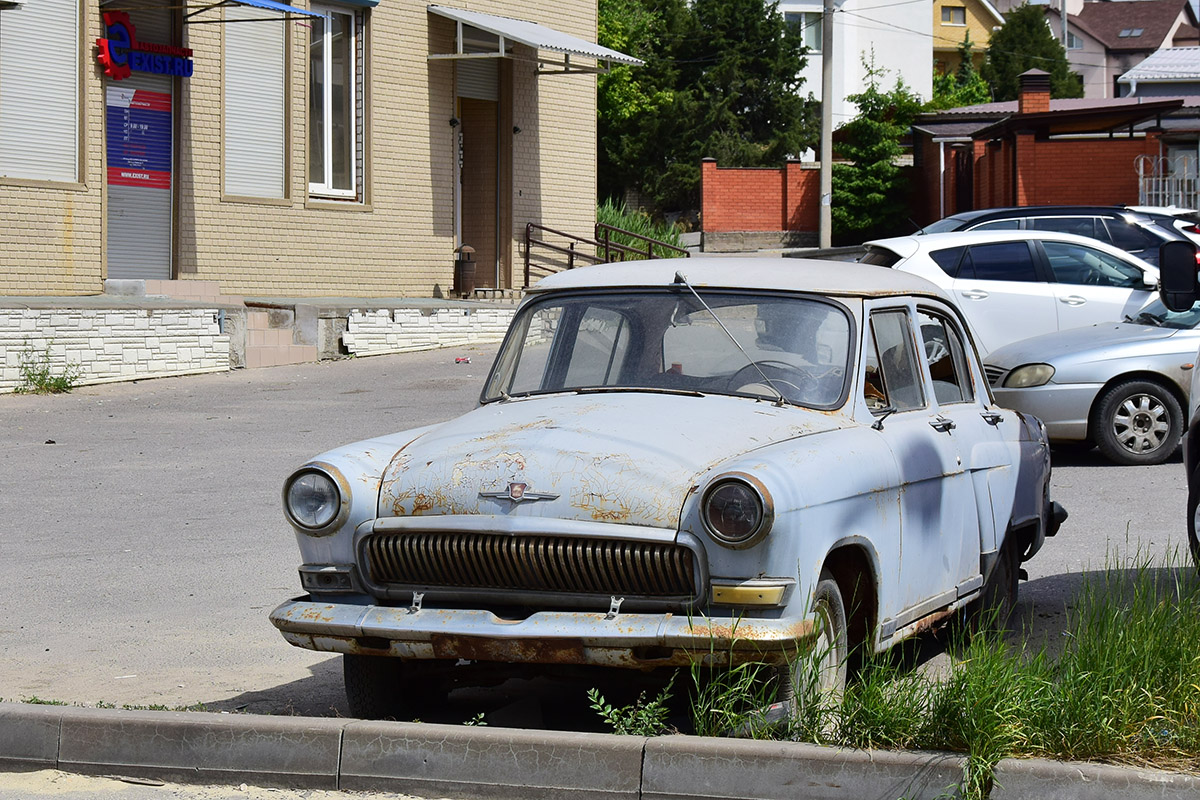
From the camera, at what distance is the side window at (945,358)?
6273 millimetres

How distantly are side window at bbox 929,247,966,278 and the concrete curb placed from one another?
1030 centimetres

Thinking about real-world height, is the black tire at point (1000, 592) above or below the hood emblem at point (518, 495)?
below

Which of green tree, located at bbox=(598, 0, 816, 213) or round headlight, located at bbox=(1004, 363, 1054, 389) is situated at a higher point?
green tree, located at bbox=(598, 0, 816, 213)

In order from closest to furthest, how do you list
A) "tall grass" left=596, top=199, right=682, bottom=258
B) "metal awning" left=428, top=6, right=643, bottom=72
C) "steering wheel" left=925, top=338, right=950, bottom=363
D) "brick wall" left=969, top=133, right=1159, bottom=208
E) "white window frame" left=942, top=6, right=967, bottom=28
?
"steering wheel" left=925, top=338, right=950, bottom=363 → "metal awning" left=428, top=6, right=643, bottom=72 → "tall grass" left=596, top=199, right=682, bottom=258 → "brick wall" left=969, top=133, right=1159, bottom=208 → "white window frame" left=942, top=6, right=967, bottom=28

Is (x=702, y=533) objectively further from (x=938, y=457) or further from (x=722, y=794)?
(x=938, y=457)

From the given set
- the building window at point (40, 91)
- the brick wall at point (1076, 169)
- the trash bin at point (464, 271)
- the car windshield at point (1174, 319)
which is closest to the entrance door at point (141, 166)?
the building window at point (40, 91)

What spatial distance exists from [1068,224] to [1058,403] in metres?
7.30

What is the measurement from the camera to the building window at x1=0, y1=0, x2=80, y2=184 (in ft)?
56.2

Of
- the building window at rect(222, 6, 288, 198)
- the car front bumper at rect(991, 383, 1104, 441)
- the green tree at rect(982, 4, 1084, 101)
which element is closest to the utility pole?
the building window at rect(222, 6, 288, 198)

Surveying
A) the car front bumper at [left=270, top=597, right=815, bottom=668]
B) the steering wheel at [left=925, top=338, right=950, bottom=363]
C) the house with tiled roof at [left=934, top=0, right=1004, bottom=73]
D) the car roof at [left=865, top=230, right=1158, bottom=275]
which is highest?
the house with tiled roof at [left=934, top=0, right=1004, bottom=73]

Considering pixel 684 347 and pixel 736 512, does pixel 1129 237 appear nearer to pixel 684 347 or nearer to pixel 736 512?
pixel 684 347

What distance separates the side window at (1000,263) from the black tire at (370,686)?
9.95m

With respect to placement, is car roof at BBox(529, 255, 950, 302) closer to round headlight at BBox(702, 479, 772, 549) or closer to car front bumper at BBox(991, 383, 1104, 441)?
round headlight at BBox(702, 479, 772, 549)

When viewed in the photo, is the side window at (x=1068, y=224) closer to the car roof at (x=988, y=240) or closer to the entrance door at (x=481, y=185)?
the car roof at (x=988, y=240)
